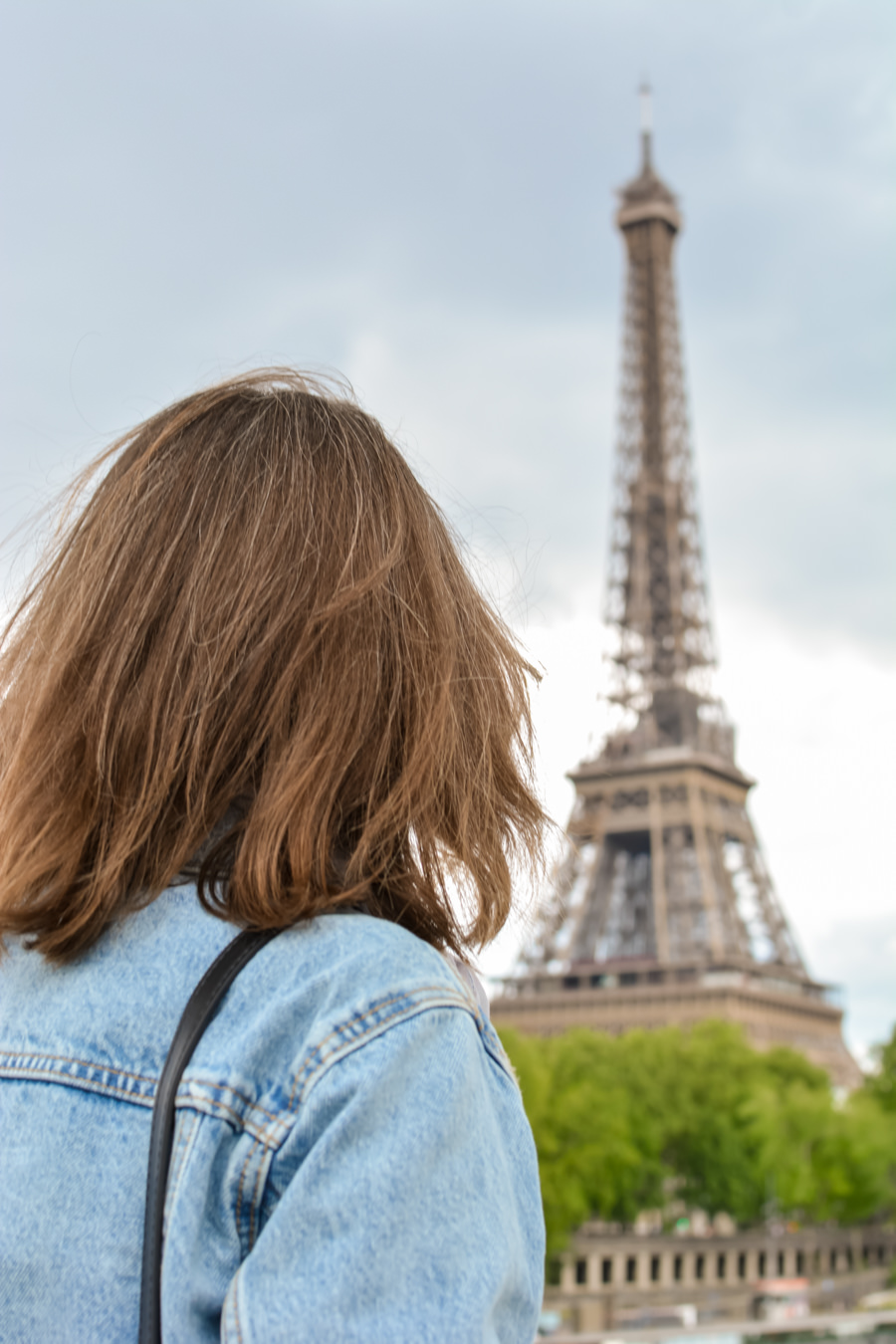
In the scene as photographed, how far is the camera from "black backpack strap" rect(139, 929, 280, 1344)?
970 mm

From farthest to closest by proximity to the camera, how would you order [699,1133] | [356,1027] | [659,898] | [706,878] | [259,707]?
1. [659,898]
2. [706,878]
3. [699,1133]
4. [259,707]
5. [356,1027]

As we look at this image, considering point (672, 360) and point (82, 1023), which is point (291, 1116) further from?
point (672, 360)

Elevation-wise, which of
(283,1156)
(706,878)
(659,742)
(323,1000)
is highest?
(659,742)

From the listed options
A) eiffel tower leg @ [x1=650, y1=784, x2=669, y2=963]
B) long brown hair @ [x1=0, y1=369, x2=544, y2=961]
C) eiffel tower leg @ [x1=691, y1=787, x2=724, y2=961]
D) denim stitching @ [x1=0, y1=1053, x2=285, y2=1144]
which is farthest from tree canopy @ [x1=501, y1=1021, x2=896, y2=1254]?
denim stitching @ [x1=0, y1=1053, x2=285, y2=1144]

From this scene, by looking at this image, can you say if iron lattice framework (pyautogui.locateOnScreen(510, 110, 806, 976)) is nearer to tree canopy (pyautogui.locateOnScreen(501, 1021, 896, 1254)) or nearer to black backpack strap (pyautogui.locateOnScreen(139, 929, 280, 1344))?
tree canopy (pyautogui.locateOnScreen(501, 1021, 896, 1254))

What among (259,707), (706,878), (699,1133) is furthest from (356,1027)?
(706,878)

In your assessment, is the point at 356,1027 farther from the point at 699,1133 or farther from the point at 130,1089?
the point at 699,1133

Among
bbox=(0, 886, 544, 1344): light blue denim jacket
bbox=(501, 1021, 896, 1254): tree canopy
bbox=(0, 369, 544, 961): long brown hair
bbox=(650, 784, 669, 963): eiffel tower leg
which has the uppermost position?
bbox=(650, 784, 669, 963): eiffel tower leg

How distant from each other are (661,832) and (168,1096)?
3947 centimetres

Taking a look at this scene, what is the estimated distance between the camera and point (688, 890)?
39188 mm

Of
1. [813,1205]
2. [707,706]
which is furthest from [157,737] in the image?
[707,706]

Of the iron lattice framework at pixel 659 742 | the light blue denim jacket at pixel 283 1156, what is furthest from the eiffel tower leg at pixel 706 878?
the light blue denim jacket at pixel 283 1156

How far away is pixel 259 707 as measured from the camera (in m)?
1.23

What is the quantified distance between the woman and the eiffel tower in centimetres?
3390
